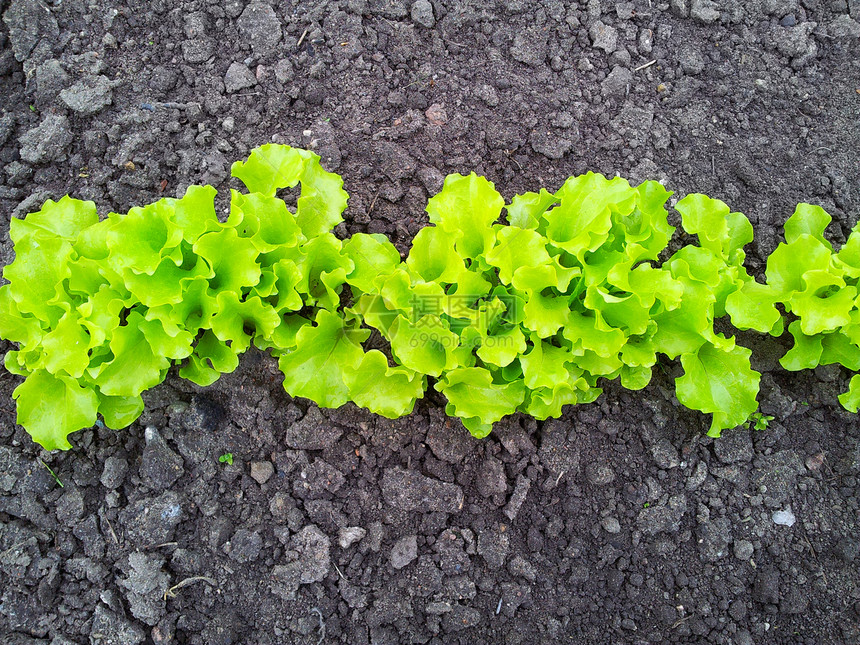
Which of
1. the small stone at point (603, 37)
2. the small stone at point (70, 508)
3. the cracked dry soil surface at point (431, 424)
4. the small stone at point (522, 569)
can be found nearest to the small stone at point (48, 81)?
the cracked dry soil surface at point (431, 424)

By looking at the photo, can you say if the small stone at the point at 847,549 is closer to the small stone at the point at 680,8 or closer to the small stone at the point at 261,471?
the small stone at the point at 261,471

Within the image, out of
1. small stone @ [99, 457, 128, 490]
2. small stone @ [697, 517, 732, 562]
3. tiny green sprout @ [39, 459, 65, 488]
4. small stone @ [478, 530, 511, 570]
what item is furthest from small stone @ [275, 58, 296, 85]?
small stone @ [697, 517, 732, 562]

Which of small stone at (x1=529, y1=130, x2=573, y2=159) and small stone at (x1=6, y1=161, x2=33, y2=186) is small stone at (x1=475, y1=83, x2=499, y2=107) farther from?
small stone at (x1=6, y1=161, x2=33, y2=186)

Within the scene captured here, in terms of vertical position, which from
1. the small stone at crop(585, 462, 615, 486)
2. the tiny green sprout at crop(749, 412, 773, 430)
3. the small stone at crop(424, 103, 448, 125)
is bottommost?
the small stone at crop(585, 462, 615, 486)

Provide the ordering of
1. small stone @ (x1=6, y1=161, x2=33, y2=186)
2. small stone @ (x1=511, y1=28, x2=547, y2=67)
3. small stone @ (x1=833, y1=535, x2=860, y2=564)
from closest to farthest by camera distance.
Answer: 1. small stone @ (x1=833, y1=535, x2=860, y2=564)
2. small stone @ (x1=6, y1=161, x2=33, y2=186)
3. small stone @ (x1=511, y1=28, x2=547, y2=67)

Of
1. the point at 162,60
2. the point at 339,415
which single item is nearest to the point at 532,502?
the point at 339,415
